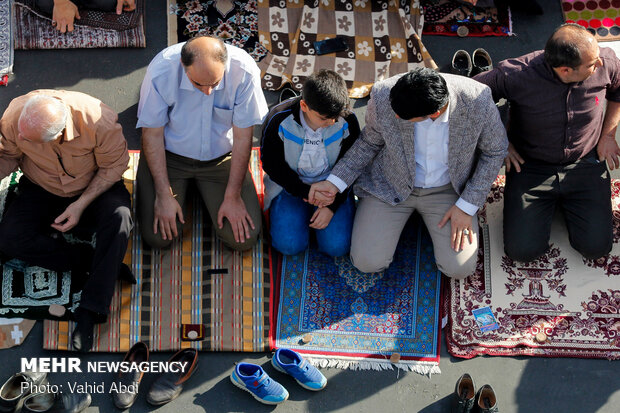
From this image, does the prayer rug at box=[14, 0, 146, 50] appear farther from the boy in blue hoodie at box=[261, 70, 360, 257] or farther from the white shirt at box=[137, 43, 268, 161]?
the boy in blue hoodie at box=[261, 70, 360, 257]

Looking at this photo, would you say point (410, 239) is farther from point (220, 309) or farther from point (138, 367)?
point (138, 367)

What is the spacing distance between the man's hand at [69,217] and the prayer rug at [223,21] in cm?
177

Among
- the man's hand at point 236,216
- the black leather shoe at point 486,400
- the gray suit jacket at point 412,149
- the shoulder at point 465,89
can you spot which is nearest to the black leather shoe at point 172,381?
Result: the man's hand at point 236,216

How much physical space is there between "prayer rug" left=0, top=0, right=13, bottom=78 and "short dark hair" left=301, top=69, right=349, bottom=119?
264 cm

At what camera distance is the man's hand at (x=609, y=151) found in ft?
16.5

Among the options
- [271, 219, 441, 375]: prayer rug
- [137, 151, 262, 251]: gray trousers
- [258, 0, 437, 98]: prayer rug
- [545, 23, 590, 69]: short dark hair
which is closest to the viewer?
[545, 23, 590, 69]: short dark hair

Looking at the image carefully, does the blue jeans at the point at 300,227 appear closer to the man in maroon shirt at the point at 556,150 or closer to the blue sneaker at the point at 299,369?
the blue sneaker at the point at 299,369

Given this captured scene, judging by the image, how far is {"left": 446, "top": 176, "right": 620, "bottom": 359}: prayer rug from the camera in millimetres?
4875

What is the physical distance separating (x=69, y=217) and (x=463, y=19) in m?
3.41

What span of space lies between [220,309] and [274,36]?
88.3 inches

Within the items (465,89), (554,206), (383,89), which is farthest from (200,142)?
(554,206)

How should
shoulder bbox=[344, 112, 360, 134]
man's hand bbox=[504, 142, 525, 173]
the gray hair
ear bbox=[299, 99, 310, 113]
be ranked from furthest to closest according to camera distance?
man's hand bbox=[504, 142, 525, 173] → shoulder bbox=[344, 112, 360, 134] → ear bbox=[299, 99, 310, 113] → the gray hair

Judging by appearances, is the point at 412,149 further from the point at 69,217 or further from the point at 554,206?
the point at 69,217

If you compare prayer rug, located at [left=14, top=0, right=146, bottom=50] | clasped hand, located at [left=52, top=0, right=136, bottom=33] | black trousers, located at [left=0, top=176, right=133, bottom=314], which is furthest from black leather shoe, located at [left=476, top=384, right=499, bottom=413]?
clasped hand, located at [left=52, top=0, right=136, bottom=33]
